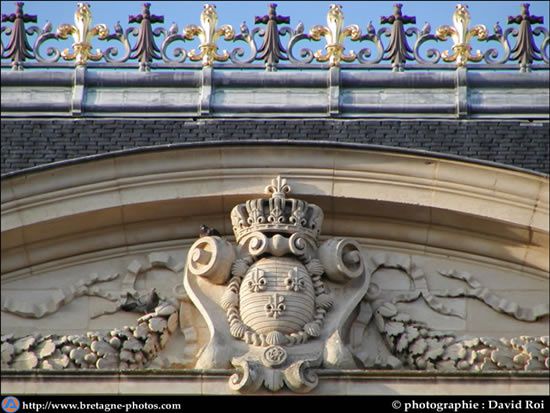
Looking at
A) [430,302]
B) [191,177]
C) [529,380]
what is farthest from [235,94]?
[529,380]

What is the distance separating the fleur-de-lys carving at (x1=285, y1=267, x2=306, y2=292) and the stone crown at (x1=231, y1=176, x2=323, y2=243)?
43cm

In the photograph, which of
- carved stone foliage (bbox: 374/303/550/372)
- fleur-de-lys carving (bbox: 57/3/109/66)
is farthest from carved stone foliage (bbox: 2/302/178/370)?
fleur-de-lys carving (bbox: 57/3/109/66)

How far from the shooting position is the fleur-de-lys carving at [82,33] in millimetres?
21062

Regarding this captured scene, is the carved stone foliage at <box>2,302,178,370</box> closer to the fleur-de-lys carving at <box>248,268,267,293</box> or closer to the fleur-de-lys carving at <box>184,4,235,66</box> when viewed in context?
the fleur-de-lys carving at <box>248,268,267,293</box>

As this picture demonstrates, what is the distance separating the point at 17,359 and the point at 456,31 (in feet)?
17.7

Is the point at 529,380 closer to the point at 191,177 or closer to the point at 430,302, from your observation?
the point at 430,302

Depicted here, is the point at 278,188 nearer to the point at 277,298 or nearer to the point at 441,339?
the point at 277,298

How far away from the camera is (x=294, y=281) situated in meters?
19.0

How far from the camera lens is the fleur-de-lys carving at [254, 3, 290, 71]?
68.9 ft

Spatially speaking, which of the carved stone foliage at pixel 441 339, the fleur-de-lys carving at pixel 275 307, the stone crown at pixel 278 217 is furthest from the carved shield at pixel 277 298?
the carved stone foliage at pixel 441 339

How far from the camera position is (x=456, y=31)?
21.2 metres

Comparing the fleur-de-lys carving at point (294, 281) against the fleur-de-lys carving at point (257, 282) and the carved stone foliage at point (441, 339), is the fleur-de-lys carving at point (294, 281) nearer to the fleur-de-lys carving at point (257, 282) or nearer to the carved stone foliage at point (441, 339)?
the fleur-de-lys carving at point (257, 282)

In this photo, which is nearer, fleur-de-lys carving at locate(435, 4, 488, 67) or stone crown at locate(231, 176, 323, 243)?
stone crown at locate(231, 176, 323, 243)

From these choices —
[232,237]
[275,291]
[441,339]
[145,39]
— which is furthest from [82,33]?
[441,339]
